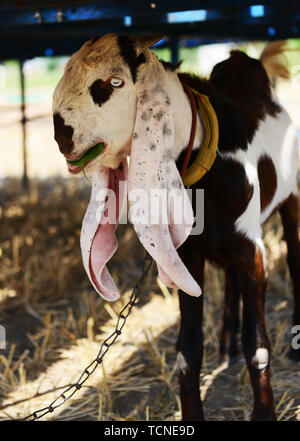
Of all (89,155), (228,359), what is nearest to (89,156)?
(89,155)

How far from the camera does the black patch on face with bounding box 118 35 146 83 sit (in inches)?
86.1

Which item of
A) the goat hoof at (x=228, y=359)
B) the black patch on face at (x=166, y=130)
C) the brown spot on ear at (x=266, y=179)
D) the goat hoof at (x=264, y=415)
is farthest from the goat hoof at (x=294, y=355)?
the black patch on face at (x=166, y=130)

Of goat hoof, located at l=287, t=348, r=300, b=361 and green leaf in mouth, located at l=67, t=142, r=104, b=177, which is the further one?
goat hoof, located at l=287, t=348, r=300, b=361

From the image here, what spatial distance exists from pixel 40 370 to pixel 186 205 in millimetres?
1774

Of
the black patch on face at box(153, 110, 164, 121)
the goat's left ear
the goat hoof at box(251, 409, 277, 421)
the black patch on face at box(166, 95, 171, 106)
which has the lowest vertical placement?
the goat hoof at box(251, 409, 277, 421)

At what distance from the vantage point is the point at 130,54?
219cm

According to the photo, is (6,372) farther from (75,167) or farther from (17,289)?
(75,167)

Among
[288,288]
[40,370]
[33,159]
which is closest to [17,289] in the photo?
[40,370]

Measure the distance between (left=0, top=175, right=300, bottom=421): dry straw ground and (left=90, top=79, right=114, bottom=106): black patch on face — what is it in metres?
1.60

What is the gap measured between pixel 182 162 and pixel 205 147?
0.12 metres

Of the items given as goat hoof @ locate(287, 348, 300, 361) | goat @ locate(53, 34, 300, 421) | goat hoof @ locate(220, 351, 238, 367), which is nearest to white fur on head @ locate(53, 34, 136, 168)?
goat @ locate(53, 34, 300, 421)

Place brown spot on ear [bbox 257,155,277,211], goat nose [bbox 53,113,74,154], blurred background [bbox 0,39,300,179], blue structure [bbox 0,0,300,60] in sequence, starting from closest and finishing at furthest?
goat nose [bbox 53,113,74,154], blue structure [bbox 0,0,300,60], brown spot on ear [bbox 257,155,277,211], blurred background [bbox 0,39,300,179]

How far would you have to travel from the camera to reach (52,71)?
33.4m

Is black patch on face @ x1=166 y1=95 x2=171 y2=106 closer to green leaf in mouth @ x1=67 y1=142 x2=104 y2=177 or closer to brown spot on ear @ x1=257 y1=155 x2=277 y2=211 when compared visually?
green leaf in mouth @ x1=67 y1=142 x2=104 y2=177
